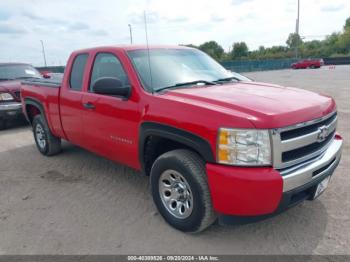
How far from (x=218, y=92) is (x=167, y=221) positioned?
1428 mm

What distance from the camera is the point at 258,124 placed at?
97.7 inches

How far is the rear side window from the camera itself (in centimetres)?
440

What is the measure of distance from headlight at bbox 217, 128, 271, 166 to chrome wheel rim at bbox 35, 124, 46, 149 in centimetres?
412

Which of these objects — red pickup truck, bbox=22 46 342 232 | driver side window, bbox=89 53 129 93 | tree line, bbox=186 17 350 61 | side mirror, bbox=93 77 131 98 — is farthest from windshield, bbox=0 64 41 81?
tree line, bbox=186 17 350 61

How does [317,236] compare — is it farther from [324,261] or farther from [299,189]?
[299,189]

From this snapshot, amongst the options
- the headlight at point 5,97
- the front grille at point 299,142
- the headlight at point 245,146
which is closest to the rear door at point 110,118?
the headlight at point 245,146

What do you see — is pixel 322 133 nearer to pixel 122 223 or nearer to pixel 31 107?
pixel 122 223

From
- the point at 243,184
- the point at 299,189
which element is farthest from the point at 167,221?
the point at 299,189

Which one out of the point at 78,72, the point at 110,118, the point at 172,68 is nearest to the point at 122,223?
the point at 110,118

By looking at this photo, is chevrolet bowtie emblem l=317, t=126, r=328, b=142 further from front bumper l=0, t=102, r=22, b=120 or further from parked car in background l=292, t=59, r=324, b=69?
parked car in background l=292, t=59, r=324, b=69

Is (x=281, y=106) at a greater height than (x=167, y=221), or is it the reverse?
(x=281, y=106)

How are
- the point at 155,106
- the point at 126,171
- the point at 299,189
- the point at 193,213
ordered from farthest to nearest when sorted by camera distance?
the point at 126,171 < the point at 155,106 < the point at 193,213 < the point at 299,189

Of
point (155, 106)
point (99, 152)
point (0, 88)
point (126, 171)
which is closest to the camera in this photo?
point (155, 106)

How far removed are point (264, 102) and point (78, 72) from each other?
2.82 m
